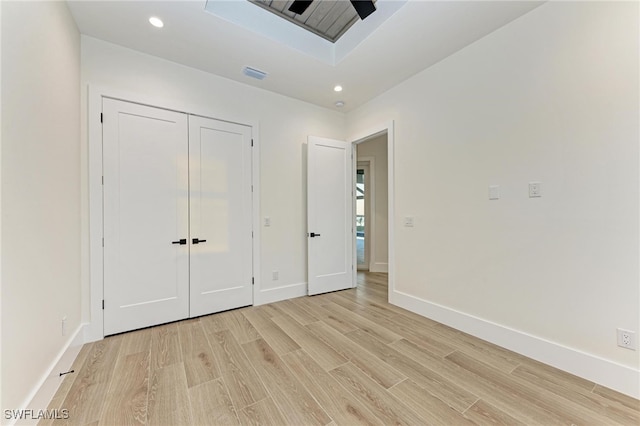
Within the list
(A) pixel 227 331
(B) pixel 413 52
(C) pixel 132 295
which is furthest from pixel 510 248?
(C) pixel 132 295

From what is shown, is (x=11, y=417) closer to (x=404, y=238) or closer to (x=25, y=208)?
(x=25, y=208)

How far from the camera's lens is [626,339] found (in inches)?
64.1

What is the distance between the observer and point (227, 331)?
98.3 inches

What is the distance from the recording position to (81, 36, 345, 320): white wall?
2.45 m

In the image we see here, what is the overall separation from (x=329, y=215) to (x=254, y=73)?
2.08 m

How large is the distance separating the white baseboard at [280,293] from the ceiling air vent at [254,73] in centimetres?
268

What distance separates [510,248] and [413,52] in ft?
6.95

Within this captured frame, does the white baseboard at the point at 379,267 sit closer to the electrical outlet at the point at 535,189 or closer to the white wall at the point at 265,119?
the white wall at the point at 265,119

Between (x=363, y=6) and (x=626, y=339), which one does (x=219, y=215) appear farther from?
(x=626, y=339)

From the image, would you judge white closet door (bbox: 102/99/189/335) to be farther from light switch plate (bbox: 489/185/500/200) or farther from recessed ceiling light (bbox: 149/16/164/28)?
light switch plate (bbox: 489/185/500/200)

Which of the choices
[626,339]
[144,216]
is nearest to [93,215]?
[144,216]

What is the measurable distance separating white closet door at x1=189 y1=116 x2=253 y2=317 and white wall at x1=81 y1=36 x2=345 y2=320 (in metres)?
0.20

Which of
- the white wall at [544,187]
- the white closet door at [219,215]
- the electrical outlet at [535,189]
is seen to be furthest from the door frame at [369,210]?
the electrical outlet at [535,189]

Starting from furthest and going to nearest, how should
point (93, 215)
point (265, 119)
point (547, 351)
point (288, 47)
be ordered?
point (265, 119)
point (288, 47)
point (93, 215)
point (547, 351)
